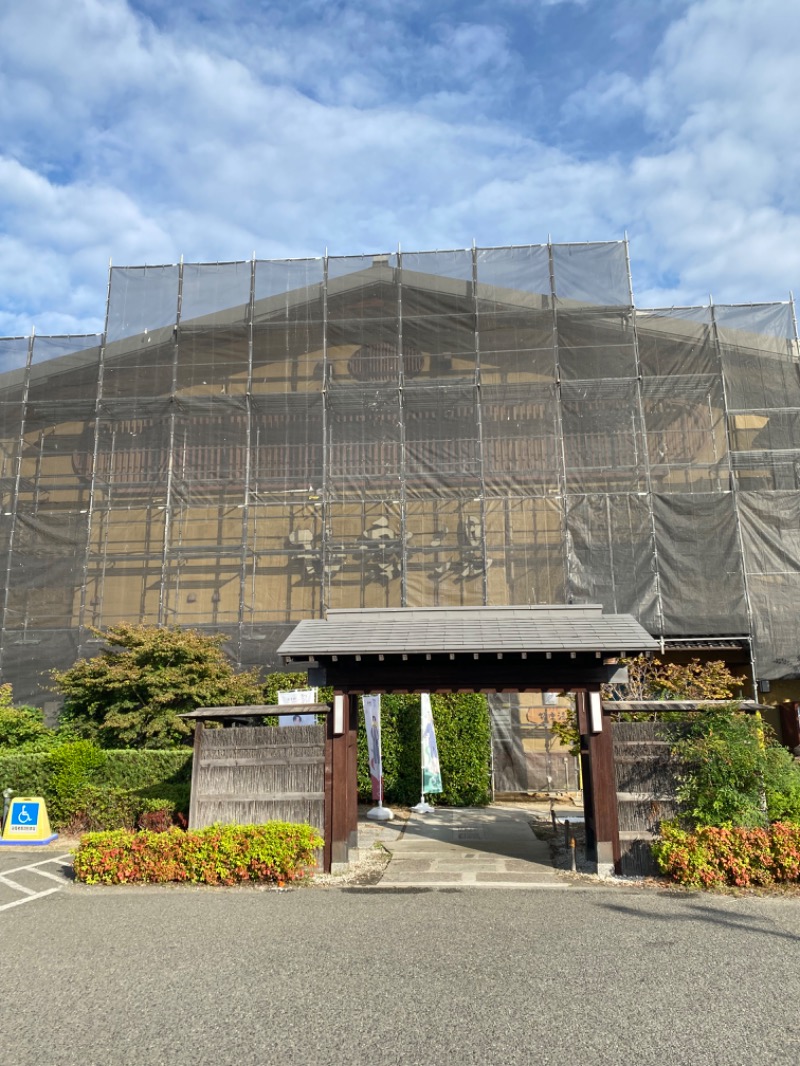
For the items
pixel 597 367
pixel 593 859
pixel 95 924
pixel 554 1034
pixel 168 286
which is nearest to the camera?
pixel 554 1034

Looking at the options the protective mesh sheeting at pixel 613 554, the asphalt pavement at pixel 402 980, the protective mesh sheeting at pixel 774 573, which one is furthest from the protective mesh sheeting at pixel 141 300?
the protective mesh sheeting at pixel 774 573

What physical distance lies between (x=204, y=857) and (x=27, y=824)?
5090 mm

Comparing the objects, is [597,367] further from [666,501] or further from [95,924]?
[95,924]

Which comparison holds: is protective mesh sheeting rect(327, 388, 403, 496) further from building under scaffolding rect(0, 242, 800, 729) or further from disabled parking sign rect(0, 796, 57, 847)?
disabled parking sign rect(0, 796, 57, 847)

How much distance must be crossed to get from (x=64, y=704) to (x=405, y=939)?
11.8 metres

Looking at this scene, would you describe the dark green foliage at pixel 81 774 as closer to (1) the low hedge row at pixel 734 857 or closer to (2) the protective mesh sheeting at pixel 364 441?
(2) the protective mesh sheeting at pixel 364 441

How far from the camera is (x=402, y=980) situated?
579cm

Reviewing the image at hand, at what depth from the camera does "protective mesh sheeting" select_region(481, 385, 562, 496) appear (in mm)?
18375

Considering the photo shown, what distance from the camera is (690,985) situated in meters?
5.66

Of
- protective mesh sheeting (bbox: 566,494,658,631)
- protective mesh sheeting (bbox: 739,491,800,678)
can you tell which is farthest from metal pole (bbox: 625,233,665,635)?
protective mesh sheeting (bbox: 739,491,800,678)

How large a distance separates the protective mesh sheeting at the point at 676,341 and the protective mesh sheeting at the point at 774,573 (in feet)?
13.0

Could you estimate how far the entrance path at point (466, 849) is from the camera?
977cm

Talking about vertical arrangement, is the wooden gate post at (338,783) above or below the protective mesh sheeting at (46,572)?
below

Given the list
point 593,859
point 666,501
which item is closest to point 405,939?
point 593,859
